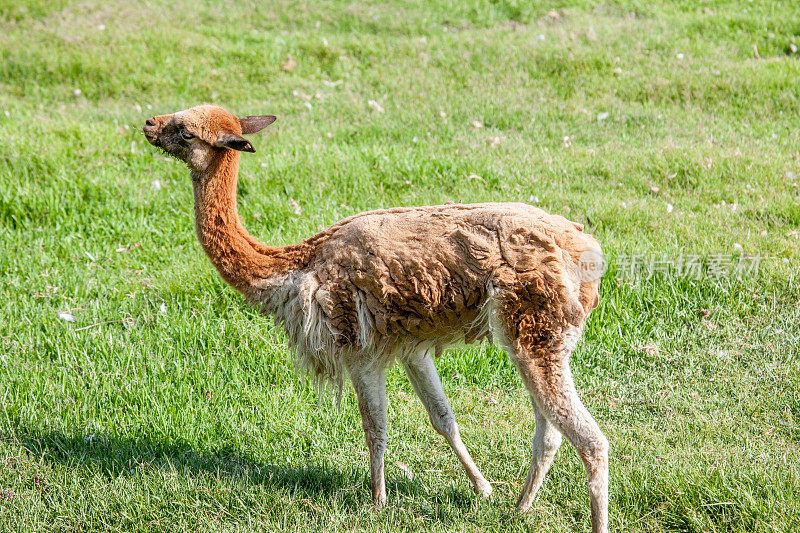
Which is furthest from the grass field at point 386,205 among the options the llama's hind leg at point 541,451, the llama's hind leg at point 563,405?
the llama's hind leg at point 563,405

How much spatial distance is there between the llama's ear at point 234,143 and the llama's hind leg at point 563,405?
1.62m

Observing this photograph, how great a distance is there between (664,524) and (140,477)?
2800mm

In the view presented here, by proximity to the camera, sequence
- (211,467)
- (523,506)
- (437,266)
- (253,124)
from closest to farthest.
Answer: (437,266), (523,506), (253,124), (211,467)

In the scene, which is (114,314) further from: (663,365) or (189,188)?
(663,365)

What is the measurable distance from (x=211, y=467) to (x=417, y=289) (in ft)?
5.57

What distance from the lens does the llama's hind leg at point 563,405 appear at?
11.2 feet

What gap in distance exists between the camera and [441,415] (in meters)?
4.16

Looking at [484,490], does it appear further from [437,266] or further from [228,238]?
[228,238]

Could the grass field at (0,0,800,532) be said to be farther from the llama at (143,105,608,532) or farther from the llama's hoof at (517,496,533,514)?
the llama at (143,105,608,532)

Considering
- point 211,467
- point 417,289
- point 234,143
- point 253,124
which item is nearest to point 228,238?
point 234,143

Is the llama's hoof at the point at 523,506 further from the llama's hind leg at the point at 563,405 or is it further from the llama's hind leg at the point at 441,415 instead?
the llama's hind leg at the point at 563,405

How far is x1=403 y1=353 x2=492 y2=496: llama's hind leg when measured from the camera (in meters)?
4.16

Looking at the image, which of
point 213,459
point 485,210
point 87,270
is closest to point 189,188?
point 87,270

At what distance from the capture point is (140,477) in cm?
413
